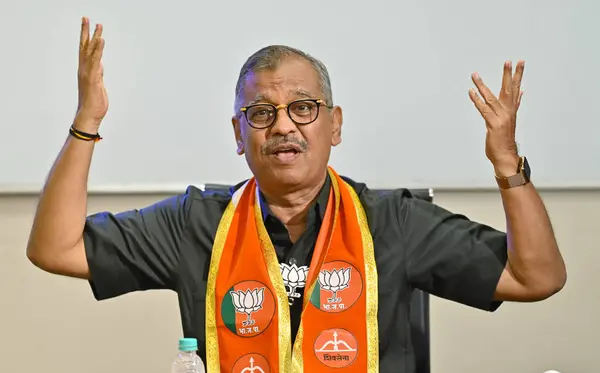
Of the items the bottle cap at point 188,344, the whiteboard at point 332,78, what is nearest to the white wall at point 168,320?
the whiteboard at point 332,78

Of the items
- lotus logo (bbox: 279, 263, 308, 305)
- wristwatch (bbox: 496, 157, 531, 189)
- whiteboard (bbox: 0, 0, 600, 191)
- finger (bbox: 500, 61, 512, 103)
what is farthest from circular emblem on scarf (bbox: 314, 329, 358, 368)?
whiteboard (bbox: 0, 0, 600, 191)

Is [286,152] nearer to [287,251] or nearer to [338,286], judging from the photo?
[287,251]

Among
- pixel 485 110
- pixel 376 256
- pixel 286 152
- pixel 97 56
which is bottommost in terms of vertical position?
pixel 376 256

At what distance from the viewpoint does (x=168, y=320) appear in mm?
3152

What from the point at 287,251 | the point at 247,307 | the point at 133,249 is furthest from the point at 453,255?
the point at 133,249

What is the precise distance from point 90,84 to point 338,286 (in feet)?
2.41

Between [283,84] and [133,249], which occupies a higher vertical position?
[283,84]

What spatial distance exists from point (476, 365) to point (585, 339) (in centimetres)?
43

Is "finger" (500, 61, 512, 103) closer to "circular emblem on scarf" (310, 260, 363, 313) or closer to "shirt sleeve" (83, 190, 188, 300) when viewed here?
"circular emblem on scarf" (310, 260, 363, 313)

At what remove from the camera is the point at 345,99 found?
3053 millimetres

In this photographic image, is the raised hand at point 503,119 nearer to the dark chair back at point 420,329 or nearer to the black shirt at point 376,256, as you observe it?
the black shirt at point 376,256

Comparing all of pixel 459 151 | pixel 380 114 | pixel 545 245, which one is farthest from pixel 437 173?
pixel 545 245

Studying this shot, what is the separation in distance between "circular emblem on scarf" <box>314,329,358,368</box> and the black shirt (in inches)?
2.7

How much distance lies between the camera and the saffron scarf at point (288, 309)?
1.93 metres
